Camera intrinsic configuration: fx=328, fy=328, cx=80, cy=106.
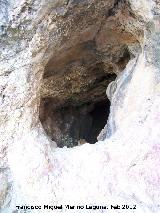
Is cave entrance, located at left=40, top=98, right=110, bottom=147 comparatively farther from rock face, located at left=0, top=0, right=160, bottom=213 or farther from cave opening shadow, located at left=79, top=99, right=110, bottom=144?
rock face, located at left=0, top=0, right=160, bottom=213

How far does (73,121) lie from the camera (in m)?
3.69

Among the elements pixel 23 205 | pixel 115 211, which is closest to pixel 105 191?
pixel 115 211

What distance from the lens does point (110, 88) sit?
106 inches

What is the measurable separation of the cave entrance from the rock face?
1.26 m

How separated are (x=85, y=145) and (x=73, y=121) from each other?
69.4 inches

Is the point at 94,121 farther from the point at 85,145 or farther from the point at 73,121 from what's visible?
the point at 85,145

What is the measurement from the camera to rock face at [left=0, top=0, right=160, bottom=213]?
1599 millimetres

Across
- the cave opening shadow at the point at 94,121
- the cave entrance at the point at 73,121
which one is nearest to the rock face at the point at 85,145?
the cave entrance at the point at 73,121

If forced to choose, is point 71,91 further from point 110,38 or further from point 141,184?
point 141,184

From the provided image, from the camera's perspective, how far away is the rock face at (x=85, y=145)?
1599mm

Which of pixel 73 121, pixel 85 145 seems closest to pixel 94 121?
pixel 73 121

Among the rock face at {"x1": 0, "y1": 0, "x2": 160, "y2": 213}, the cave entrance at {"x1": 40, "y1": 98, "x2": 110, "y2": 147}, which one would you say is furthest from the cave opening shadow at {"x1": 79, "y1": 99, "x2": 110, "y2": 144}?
the rock face at {"x1": 0, "y1": 0, "x2": 160, "y2": 213}

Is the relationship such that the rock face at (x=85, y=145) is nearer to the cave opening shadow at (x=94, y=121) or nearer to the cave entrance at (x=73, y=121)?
the cave entrance at (x=73, y=121)

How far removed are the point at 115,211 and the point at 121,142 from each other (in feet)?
1.44
